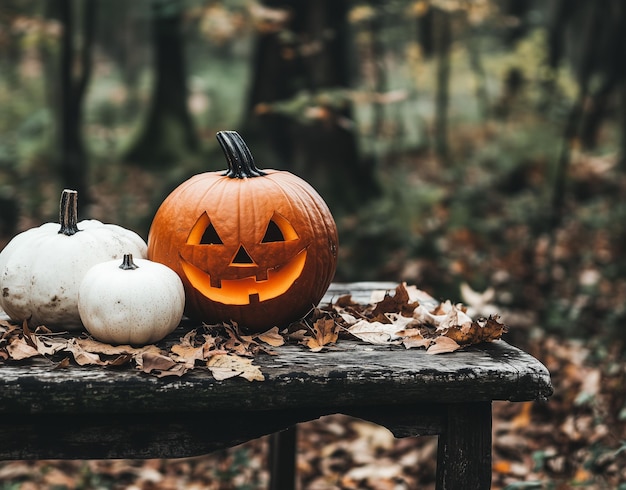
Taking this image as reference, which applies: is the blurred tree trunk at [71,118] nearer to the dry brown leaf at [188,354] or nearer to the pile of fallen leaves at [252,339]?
the pile of fallen leaves at [252,339]

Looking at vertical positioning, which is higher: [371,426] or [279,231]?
[279,231]

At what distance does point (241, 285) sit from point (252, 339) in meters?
0.18

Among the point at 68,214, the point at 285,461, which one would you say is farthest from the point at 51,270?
the point at 285,461

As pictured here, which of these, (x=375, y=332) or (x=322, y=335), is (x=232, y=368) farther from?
(x=375, y=332)

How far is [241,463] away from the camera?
3.20 metres

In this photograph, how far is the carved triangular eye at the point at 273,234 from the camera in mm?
2233

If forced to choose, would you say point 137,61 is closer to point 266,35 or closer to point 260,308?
point 266,35

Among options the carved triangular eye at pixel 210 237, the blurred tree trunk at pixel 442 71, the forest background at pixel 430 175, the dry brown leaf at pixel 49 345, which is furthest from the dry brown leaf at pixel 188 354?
the blurred tree trunk at pixel 442 71

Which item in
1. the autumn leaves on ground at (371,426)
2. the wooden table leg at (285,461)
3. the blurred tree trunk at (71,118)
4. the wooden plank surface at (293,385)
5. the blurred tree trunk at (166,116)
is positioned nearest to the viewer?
the wooden plank surface at (293,385)

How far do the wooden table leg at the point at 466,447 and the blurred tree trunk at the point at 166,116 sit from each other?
8253mm

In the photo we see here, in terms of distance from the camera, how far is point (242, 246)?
2092mm

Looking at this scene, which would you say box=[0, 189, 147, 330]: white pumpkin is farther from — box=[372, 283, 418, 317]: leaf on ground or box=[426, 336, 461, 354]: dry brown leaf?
box=[426, 336, 461, 354]: dry brown leaf

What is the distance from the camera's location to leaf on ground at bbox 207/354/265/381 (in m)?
1.71

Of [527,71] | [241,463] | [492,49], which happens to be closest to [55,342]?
[241,463]
